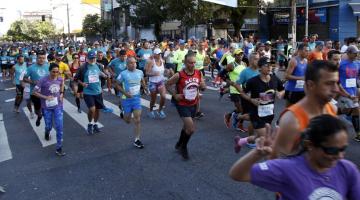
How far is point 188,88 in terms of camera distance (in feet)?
23.6

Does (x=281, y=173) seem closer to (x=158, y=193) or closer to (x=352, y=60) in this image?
(x=158, y=193)

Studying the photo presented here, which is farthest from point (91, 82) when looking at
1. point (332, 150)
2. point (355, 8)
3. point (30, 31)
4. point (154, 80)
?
point (30, 31)

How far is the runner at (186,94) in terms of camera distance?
282 inches

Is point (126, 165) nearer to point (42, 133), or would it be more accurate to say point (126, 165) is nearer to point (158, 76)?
point (42, 133)

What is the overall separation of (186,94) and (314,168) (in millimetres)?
4879

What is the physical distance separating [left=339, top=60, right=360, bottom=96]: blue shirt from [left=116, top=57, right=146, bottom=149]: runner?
3.49 metres

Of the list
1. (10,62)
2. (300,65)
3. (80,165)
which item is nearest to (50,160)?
(80,165)

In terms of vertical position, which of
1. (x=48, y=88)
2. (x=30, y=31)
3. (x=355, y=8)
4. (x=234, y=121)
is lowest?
(x=234, y=121)

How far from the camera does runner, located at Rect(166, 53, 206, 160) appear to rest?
7160mm

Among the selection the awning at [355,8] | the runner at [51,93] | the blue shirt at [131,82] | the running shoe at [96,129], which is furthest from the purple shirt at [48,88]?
the awning at [355,8]

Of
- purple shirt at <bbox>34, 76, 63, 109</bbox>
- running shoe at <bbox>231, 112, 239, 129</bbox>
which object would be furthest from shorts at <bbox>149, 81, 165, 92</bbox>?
purple shirt at <bbox>34, 76, 63, 109</bbox>

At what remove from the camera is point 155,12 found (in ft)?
172

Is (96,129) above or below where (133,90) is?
below

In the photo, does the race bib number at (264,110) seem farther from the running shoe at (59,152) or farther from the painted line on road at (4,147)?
the painted line on road at (4,147)
